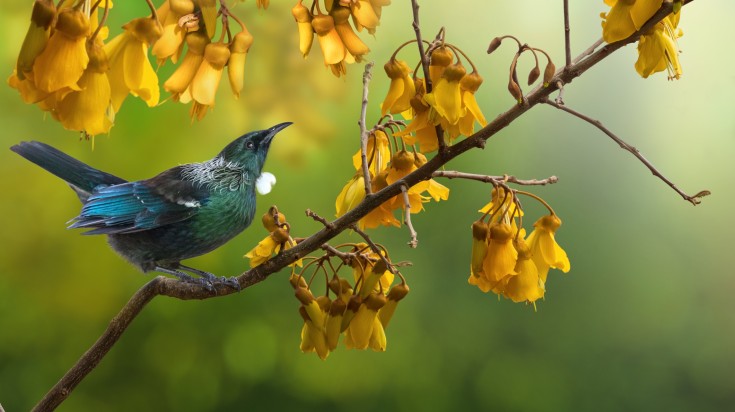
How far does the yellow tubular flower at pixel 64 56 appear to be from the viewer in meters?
0.55

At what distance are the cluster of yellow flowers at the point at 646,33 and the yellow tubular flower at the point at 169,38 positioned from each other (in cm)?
34

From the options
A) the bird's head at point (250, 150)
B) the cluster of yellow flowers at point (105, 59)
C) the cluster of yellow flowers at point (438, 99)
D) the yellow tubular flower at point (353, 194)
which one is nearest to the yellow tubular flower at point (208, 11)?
the cluster of yellow flowers at point (105, 59)

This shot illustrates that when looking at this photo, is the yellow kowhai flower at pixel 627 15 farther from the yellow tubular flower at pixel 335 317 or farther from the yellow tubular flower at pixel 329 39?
the yellow tubular flower at pixel 335 317

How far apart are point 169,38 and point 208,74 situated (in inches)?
1.7

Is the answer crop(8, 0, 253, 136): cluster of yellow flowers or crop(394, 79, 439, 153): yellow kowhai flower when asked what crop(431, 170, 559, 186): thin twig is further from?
crop(8, 0, 253, 136): cluster of yellow flowers

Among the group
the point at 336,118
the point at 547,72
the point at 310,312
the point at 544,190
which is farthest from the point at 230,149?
the point at 544,190

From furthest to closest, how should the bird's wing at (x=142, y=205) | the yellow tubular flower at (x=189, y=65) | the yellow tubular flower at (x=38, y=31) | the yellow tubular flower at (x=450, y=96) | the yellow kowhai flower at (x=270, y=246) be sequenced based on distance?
1. the bird's wing at (x=142, y=205)
2. the yellow kowhai flower at (x=270, y=246)
3. the yellow tubular flower at (x=450, y=96)
4. the yellow tubular flower at (x=189, y=65)
5. the yellow tubular flower at (x=38, y=31)

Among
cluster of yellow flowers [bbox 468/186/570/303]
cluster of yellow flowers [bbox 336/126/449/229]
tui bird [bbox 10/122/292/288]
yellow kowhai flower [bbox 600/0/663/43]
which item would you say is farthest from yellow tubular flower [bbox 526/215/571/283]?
tui bird [bbox 10/122/292/288]

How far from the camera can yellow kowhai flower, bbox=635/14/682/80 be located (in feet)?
2.33

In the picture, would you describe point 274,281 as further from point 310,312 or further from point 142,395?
point 310,312

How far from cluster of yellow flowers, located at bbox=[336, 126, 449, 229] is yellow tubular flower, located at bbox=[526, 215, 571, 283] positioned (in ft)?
0.36

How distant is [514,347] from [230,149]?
90 cm

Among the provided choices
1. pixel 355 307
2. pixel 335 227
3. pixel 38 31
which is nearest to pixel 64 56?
pixel 38 31

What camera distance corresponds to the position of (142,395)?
1.63 m
